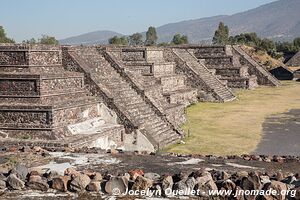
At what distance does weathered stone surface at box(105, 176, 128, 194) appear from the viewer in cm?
752

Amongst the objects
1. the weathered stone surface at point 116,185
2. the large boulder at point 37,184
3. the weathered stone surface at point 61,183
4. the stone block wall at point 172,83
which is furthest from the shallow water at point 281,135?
the large boulder at point 37,184

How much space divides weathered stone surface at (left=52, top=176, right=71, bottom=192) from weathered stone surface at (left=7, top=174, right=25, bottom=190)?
0.55 m

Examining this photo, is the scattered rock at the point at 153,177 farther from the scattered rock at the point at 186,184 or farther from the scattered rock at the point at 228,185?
the scattered rock at the point at 228,185

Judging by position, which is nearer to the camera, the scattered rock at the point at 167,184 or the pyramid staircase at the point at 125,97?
the scattered rock at the point at 167,184

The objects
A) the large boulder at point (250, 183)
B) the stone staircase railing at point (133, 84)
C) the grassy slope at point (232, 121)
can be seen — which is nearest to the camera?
the large boulder at point (250, 183)

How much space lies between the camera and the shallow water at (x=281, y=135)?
16.2 meters

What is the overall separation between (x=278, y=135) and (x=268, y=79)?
24.6 meters

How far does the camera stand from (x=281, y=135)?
1902 centimetres

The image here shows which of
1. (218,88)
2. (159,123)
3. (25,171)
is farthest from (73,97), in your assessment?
(218,88)

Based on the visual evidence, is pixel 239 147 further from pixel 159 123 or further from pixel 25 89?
pixel 25 89

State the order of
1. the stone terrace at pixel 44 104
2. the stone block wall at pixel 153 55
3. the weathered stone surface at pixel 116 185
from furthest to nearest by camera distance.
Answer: the stone block wall at pixel 153 55, the stone terrace at pixel 44 104, the weathered stone surface at pixel 116 185

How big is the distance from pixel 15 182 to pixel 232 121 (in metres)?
15.6

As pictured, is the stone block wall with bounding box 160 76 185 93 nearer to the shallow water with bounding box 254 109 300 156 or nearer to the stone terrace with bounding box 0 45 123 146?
the shallow water with bounding box 254 109 300 156

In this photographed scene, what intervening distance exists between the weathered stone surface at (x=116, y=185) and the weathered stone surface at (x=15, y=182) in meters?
1.47
